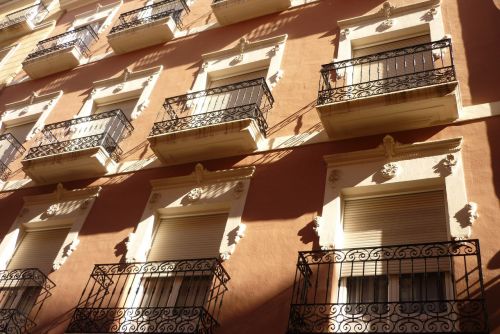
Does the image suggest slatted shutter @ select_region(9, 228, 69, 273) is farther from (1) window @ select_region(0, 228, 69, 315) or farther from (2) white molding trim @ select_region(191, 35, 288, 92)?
(2) white molding trim @ select_region(191, 35, 288, 92)

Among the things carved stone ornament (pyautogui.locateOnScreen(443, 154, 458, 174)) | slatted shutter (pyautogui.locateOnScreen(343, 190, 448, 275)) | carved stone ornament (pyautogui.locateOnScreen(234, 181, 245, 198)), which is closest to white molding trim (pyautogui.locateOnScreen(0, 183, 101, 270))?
carved stone ornament (pyautogui.locateOnScreen(234, 181, 245, 198))

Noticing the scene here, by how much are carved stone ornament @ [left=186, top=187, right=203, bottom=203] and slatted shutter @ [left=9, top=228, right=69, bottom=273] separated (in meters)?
2.82

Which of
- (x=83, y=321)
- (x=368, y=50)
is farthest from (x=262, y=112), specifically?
(x=83, y=321)

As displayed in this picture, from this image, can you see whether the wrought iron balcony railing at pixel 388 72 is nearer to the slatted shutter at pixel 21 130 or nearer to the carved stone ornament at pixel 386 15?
the carved stone ornament at pixel 386 15

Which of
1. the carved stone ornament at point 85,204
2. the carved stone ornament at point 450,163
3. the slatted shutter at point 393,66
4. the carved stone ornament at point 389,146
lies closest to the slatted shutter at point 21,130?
the carved stone ornament at point 85,204

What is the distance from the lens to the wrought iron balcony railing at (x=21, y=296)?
8.74 metres

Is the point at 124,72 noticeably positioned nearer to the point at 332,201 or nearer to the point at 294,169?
the point at 294,169

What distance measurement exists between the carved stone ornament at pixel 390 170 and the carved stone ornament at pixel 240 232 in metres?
2.31

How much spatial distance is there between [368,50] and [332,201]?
4073 millimetres

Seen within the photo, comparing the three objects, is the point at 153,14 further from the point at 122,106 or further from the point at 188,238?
the point at 188,238

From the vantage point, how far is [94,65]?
14789mm

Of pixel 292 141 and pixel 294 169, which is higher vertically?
pixel 292 141

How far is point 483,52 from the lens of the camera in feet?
29.7

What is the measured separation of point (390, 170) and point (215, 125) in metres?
3.26
